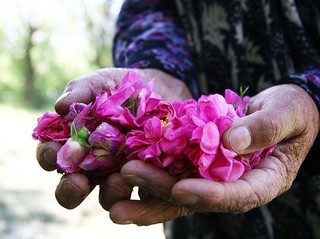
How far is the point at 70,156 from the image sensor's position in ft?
2.80

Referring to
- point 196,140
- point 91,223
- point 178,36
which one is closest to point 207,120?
point 196,140

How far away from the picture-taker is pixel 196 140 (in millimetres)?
803

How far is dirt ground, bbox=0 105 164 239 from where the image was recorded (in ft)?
10.7

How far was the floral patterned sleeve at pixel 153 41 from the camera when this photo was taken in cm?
131

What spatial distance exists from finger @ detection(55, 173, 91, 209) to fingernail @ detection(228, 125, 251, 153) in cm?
27

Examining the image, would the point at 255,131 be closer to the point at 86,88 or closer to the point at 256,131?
the point at 256,131

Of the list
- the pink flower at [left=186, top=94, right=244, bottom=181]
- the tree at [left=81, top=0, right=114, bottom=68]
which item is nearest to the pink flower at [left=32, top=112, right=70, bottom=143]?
the pink flower at [left=186, top=94, right=244, bottom=181]

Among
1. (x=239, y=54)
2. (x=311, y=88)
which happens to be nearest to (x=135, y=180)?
(x=311, y=88)

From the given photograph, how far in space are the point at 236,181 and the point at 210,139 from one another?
0.08 metres

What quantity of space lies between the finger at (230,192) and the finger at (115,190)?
0.12 metres

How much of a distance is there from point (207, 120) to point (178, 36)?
0.64 m

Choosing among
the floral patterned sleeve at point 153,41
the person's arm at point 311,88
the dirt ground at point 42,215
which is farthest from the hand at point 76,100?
the dirt ground at point 42,215

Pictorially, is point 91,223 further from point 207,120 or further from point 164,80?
point 207,120

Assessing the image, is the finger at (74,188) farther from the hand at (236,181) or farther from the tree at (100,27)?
the tree at (100,27)
